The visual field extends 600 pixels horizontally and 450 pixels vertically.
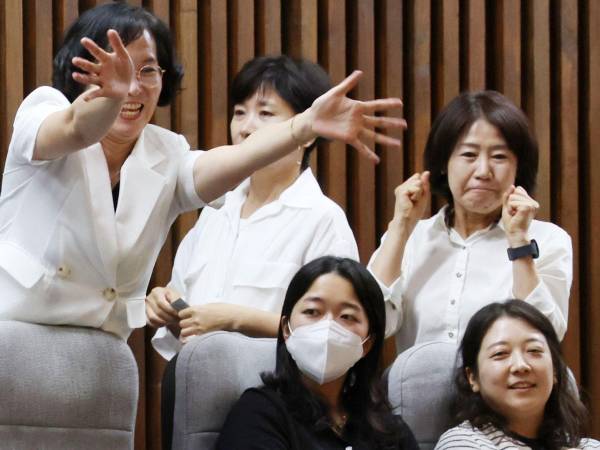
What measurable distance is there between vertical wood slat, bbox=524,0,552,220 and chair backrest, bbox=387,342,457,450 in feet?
6.04

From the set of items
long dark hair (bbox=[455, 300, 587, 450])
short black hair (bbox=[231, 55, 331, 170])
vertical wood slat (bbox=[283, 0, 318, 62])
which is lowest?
long dark hair (bbox=[455, 300, 587, 450])

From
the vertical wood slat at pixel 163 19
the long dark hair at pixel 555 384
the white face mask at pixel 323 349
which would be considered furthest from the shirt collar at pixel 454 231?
the vertical wood slat at pixel 163 19

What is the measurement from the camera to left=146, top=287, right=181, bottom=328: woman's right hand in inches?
111

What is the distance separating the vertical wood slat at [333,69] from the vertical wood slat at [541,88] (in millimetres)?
684

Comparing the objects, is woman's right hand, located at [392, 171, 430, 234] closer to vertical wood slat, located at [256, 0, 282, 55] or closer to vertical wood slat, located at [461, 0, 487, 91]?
vertical wood slat, located at [256, 0, 282, 55]

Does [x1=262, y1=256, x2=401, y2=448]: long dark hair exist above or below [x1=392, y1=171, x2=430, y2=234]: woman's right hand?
below

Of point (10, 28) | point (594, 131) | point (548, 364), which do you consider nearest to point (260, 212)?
point (548, 364)

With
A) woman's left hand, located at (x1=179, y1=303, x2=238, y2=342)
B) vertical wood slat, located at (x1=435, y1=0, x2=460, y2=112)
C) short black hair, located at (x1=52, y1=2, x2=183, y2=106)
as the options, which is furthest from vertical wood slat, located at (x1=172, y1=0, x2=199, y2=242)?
short black hair, located at (x1=52, y1=2, x2=183, y2=106)

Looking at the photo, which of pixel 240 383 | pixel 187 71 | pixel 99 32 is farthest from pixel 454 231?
pixel 187 71

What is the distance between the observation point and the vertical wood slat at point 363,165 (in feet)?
13.5

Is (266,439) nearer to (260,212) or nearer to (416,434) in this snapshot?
(416,434)

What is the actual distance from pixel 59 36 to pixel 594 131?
1.85 metres

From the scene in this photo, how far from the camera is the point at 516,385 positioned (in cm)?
258

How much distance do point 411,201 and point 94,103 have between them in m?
1.08
